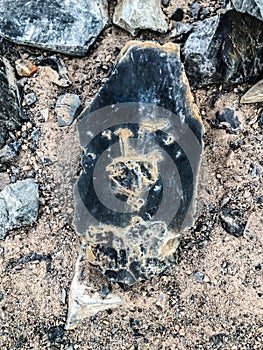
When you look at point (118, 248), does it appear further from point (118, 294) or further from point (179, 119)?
point (179, 119)

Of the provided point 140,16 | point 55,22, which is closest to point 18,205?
point 55,22

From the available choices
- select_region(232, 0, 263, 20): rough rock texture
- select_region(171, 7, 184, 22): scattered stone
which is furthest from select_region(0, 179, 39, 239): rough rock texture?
select_region(232, 0, 263, 20): rough rock texture

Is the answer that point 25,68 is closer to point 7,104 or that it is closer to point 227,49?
point 7,104

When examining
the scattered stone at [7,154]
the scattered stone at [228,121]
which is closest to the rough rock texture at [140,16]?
the scattered stone at [228,121]

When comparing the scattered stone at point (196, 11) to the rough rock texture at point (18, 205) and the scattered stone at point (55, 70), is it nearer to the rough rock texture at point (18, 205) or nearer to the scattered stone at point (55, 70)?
the scattered stone at point (55, 70)

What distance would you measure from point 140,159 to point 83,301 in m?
0.55

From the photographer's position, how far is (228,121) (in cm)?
254

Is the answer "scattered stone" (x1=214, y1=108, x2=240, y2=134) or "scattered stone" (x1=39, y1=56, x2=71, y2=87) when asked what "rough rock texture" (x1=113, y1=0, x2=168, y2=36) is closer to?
"scattered stone" (x1=39, y1=56, x2=71, y2=87)

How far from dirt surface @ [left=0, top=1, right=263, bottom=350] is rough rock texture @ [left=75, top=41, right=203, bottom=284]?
0.13 meters

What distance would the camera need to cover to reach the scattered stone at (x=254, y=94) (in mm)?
2518

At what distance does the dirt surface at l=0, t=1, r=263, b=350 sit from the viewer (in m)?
2.47

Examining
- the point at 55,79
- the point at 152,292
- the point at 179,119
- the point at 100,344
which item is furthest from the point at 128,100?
the point at 100,344

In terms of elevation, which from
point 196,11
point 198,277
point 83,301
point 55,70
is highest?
point 196,11

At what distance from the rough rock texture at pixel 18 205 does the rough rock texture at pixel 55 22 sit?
55 cm
